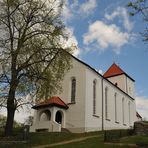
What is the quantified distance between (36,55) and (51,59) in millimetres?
1557

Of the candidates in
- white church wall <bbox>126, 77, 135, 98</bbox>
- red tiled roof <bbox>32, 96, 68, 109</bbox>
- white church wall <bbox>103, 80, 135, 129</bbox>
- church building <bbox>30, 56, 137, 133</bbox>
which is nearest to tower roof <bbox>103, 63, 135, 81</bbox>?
white church wall <bbox>126, 77, 135, 98</bbox>

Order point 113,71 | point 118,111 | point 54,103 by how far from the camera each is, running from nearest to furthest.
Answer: point 54,103
point 118,111
point 113,71

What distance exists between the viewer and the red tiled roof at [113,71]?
53.8 meters

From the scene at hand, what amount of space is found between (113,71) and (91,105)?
21.9m

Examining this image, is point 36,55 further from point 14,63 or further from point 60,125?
point 60,125

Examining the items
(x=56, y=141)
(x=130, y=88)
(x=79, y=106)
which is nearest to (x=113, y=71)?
(x=130, y=88)

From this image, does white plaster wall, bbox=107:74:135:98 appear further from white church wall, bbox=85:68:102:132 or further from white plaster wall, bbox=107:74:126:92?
white church wall, bbox=85:68:102:132

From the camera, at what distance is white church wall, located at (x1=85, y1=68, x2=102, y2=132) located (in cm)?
3316

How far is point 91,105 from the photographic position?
1350 inches

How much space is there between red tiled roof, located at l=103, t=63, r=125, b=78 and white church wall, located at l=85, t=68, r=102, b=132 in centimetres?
1662

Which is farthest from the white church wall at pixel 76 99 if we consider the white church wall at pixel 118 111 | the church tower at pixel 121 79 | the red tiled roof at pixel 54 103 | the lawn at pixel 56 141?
the church tower at pixel 121 79

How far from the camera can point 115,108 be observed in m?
42.6

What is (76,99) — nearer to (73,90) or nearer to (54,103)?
(73,90)

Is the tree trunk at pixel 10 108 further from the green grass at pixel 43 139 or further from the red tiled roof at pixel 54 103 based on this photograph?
the red tiled roof at pixel 54 103
